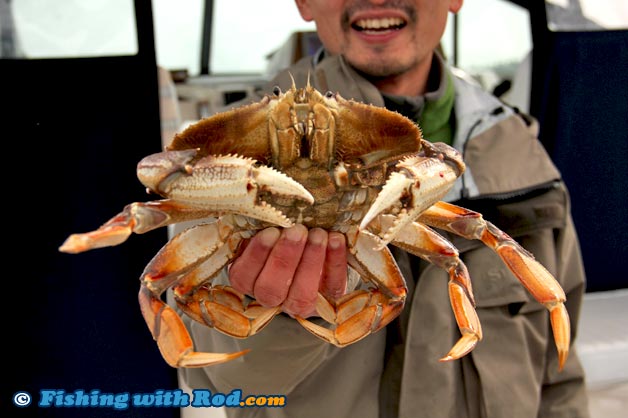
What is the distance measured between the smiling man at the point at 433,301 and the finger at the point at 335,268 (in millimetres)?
138

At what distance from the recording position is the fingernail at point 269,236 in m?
1.00

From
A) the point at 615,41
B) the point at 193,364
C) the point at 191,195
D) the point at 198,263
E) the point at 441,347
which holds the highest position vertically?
the point at 615,41

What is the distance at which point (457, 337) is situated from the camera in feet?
4.76

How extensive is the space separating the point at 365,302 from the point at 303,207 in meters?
0.28

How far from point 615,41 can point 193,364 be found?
211cm

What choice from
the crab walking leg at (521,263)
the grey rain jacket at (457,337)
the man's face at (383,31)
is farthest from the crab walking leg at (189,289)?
the man's face at (383,31)

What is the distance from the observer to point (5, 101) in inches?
62.0

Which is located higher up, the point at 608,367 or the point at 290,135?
the point at 290,135

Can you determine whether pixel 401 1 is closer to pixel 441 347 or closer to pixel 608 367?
pixel 441 347

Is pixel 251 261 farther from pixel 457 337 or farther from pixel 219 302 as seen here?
pixel 457 337

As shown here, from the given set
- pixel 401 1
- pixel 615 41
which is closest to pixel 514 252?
pixel 401 1

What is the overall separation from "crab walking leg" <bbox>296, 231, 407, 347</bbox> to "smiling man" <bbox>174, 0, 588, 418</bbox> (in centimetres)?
12

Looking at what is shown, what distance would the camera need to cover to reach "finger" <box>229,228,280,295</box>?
1.00m

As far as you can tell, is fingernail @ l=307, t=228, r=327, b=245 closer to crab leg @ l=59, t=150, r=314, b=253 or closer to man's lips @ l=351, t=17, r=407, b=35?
crab leg @ l=59, t=150, r=314, b=253
